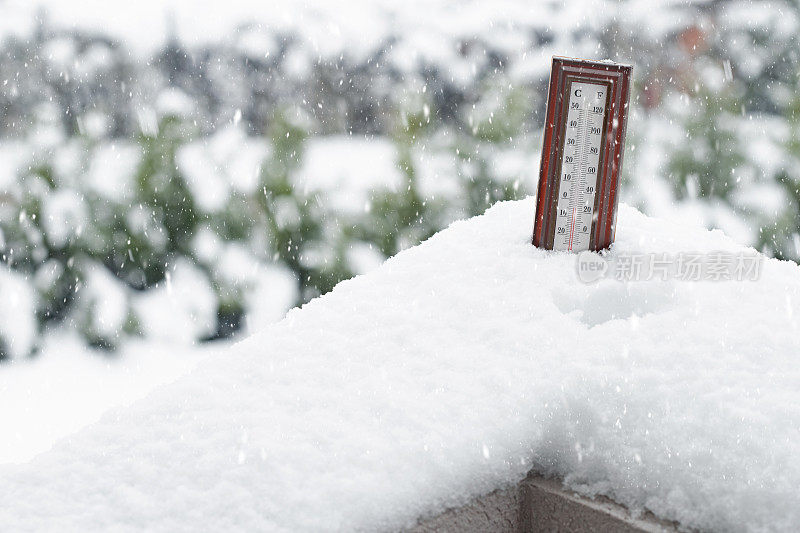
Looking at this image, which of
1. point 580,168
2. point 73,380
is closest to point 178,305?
point 73,380

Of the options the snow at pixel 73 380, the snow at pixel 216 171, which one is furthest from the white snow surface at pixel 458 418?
the snow at pixel 73 380

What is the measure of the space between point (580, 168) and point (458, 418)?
718mm

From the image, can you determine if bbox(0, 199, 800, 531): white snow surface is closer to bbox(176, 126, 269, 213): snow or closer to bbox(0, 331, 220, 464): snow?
bbox(176, 126, 269, 213): snow

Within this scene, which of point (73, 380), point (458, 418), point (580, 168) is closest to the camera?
point (458, 418)

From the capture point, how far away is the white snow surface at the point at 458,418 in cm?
103

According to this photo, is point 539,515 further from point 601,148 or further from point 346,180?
point 346,180

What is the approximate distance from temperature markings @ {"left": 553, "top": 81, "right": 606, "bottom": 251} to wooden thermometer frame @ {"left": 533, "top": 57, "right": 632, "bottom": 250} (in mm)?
10

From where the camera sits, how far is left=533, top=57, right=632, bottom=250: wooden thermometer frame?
156 cm

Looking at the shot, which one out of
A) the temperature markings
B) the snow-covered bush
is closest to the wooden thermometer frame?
the temperature markings

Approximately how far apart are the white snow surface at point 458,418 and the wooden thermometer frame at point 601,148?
0.18m

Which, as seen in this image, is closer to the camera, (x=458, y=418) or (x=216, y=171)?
(x=458, y=418)

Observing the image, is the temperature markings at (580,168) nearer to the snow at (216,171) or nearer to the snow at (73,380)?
the snow at (216,171)

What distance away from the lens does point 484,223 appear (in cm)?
181

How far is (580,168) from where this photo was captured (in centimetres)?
161
